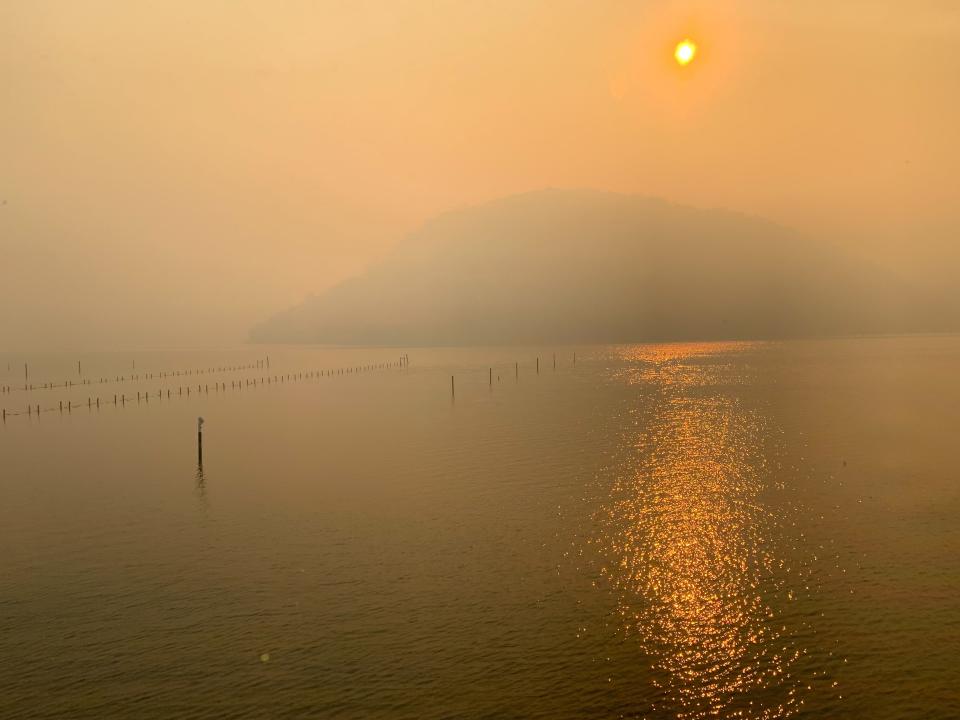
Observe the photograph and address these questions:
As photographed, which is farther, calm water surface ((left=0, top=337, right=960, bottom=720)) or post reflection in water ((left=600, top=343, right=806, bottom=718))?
post reflection in water ((left=600, top=343, right=806, bottom=718))

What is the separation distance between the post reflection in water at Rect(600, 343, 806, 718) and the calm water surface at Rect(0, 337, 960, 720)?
154mm

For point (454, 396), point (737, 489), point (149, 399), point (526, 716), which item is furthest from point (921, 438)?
point (149, 399)

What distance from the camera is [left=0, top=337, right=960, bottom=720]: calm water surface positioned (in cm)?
2489

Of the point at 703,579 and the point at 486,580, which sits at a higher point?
the point at 486,580

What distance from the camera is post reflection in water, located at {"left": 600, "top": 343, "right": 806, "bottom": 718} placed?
25.0m

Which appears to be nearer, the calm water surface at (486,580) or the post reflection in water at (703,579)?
the calm water surface at (486,580)

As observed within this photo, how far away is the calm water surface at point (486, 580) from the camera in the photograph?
24.9 metres

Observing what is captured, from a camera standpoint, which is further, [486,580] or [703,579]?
[486,580]

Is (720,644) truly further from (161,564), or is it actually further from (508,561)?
(161,564)

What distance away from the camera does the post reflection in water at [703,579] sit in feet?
82.0

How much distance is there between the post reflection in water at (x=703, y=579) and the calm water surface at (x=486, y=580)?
15 cm

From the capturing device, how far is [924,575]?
114ft

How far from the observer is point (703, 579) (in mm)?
35375

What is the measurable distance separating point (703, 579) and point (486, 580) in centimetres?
1050
